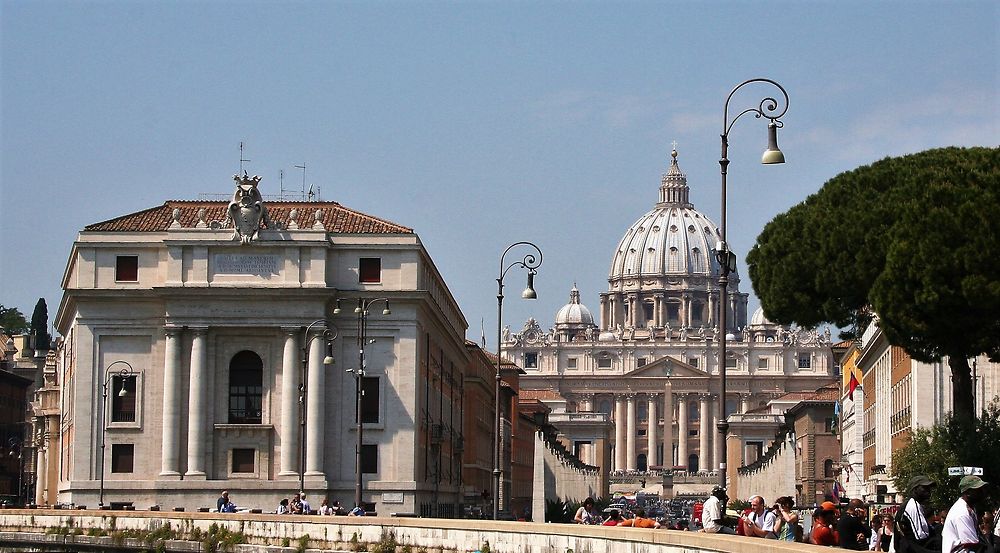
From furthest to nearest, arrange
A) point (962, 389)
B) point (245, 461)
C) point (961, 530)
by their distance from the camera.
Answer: point (245, 461) < point (962, 389) < point (961, 530)

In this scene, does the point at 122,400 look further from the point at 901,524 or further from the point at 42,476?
the point at 901,524

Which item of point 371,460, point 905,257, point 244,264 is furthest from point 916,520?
point 244,264

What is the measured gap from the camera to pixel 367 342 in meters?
64.8

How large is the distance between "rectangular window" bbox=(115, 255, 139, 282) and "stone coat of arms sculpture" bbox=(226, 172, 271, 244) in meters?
3.67

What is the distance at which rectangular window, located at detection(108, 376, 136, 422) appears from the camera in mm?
64188

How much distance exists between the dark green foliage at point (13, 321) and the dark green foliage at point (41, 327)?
59.1 feet

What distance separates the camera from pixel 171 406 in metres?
63.4

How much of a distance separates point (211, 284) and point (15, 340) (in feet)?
306

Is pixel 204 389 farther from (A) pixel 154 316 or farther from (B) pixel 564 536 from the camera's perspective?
(B) pixel 564 536

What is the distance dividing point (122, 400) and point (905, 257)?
35837mm

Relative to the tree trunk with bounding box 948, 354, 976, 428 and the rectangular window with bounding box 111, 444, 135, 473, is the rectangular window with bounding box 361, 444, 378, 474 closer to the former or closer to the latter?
the rectangular window with bounding box 111, 444, 135, 473

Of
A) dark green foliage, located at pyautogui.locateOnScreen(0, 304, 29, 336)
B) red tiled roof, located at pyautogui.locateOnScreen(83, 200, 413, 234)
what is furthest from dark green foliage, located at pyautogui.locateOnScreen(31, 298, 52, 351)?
red tiled roof, located at pyautogui.locateOnScreen(83, 200, 413, 234)

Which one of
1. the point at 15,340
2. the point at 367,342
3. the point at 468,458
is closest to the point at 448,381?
the point at 468,458

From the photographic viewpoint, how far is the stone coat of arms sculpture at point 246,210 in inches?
2532
